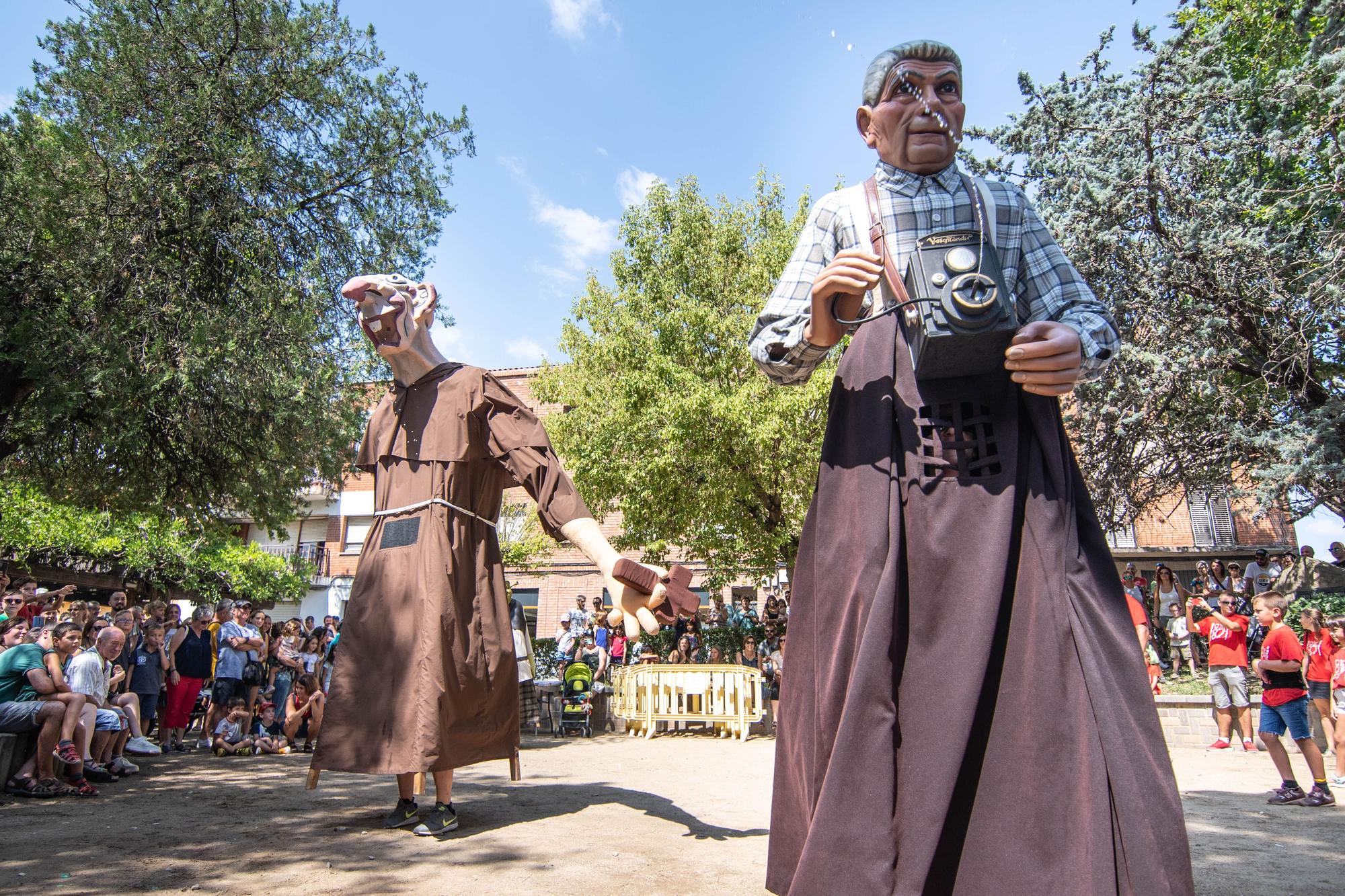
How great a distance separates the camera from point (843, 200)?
99.9 inches

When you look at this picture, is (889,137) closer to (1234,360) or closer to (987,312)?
(987,312)

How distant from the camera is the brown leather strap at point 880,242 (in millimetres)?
2205

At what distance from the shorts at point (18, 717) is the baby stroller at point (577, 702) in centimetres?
803

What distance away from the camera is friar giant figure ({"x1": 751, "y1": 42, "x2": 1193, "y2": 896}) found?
5.79 ft

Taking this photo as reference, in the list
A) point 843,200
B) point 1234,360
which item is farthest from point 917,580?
point 1234,360

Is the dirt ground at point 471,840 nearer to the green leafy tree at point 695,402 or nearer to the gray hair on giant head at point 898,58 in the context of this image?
the gray hair on giant head at point 898,58

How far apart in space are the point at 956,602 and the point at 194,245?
1159 centimetres

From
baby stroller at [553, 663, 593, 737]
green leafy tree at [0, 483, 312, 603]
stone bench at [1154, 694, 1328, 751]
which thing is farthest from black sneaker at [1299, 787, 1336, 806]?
green leafy tree at [0, 483, 312, 603]

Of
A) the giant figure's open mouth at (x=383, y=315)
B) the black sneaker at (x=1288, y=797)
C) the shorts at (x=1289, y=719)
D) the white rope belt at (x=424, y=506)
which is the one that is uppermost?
the giant figure's open mouth at (x=383, y=315)

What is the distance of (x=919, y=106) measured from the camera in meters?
2.45

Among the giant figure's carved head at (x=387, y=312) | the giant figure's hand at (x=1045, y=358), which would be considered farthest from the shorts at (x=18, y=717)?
the giant figure's hand at (x=1045, y=358)

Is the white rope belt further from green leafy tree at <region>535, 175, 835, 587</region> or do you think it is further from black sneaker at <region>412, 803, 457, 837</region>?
green leafy tree at <region>535, 175, 835, 587</region>

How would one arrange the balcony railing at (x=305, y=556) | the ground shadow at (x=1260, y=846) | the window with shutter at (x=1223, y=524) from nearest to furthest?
1. the ground shadow at (x=1260, y=846)
2. the window with shutter at (x=1223, y=524)
3. the balcony railing at (x=305, y=556)

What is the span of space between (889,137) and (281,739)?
32.3ft
